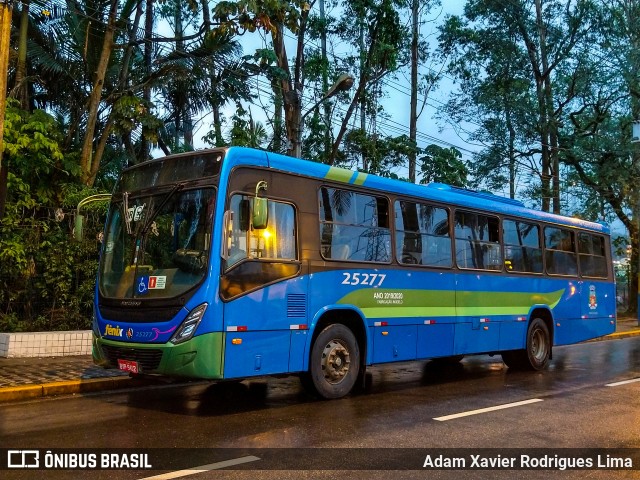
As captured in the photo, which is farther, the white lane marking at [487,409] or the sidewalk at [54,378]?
the sidewalk at [54,378]

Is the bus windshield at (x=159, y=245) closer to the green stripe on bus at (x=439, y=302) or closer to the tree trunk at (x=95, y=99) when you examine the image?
the green stripe on bus at (x=439, y=302)

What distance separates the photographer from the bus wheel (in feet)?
27.2

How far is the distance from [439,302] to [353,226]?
225cm

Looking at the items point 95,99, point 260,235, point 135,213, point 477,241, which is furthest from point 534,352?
point 95,99

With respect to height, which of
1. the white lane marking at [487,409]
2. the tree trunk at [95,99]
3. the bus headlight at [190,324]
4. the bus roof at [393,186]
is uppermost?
the tree trunk at [95,99]

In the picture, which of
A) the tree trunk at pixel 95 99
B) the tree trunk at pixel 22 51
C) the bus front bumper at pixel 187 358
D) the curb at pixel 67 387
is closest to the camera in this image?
Result: the bus front bumper at pixel 187 358

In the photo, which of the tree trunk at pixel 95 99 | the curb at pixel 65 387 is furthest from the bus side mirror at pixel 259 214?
the tree trunk at pixel 95 99

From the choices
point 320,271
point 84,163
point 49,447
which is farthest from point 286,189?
point 84,163

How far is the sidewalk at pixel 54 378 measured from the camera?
28.7 feet

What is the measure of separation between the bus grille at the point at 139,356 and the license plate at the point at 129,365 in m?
0.04

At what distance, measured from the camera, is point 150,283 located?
299 inches

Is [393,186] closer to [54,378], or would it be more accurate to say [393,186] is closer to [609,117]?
[54,378]

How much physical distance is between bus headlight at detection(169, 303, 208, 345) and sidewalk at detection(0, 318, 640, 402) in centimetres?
126

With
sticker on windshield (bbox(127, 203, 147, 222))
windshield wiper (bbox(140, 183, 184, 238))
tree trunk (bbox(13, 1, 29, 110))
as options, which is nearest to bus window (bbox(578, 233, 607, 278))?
windshield wiper (bbox(140, 183, 184, 238))
